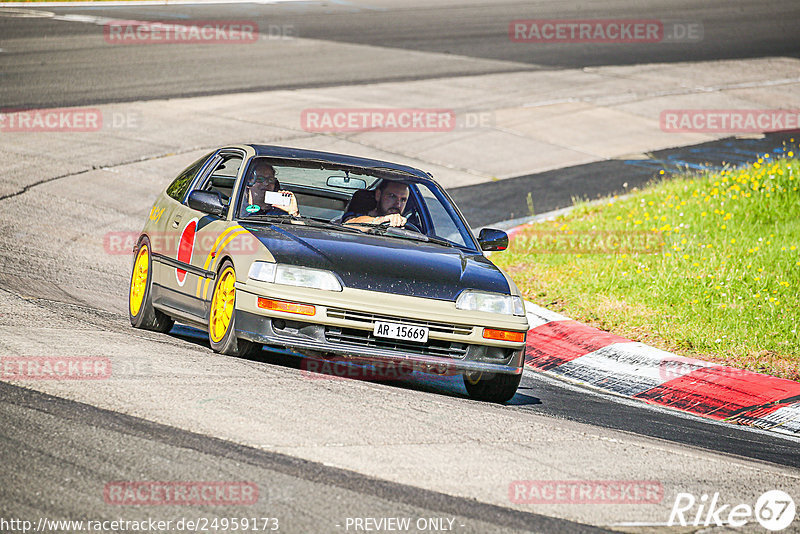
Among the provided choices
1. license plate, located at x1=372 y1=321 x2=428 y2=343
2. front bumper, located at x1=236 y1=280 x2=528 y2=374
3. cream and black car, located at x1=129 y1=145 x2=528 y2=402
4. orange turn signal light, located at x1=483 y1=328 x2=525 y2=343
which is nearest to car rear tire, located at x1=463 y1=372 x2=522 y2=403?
cream and black car, located at x1=129 y1=145 x2=528 y2=402

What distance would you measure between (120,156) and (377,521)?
41.9 feet

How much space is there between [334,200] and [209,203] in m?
1.55

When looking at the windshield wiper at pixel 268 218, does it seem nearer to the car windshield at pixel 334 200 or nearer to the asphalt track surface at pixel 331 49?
the car windshield at pixel 334 200

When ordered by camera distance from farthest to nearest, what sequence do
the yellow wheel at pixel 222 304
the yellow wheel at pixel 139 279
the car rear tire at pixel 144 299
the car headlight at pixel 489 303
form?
1. the yellow wheel at pixel 139 279
2. the car rear tire at pixel 144 299
3. the yellow wheel at pixel 222 304
4. the car headlight at pixel 489 303

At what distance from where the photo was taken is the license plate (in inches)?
270

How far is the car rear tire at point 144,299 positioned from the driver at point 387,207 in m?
1.59

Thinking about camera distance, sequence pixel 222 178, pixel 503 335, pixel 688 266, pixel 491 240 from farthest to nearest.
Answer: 1. pixel 688 266
2. pixel 222 178
3. pixel 491 240
4. pixel 503 335

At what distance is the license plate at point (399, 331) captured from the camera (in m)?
6.85

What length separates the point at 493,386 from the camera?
7.53 meters

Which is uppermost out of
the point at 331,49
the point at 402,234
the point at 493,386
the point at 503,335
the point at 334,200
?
the point at 331,49

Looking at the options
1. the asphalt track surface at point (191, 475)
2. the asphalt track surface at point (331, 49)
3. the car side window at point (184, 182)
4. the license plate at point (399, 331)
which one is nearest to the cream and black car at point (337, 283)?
the license plate at point (399, 331)

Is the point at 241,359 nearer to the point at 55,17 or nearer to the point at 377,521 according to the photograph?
the point at 377,521

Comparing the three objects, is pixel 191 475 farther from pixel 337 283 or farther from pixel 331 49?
pixel 331 49

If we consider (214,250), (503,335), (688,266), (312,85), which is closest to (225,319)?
(214,250)
